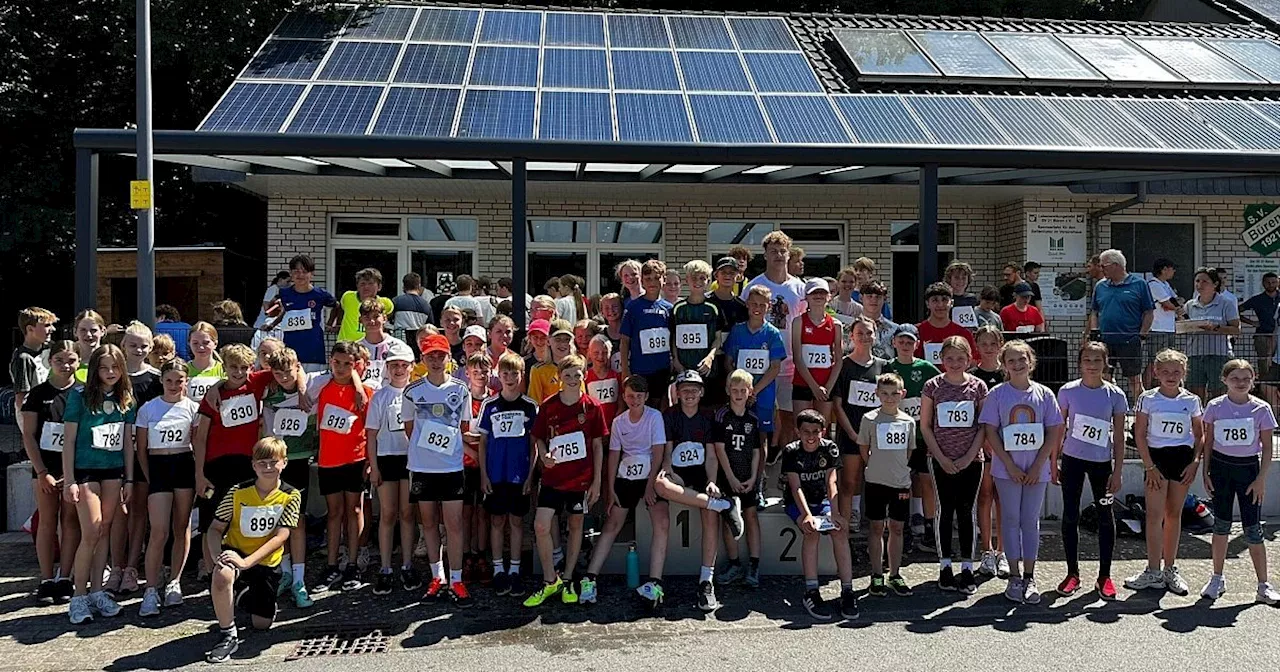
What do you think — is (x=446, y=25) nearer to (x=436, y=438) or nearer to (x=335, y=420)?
(x=335, y=420)

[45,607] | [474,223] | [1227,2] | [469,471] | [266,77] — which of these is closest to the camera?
[45,607]

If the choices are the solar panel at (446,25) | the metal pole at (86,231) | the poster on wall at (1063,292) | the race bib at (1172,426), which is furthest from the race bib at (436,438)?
the poster on wall at (1063,292)

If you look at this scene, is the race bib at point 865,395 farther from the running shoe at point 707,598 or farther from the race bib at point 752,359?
the running shoe at point 707,598

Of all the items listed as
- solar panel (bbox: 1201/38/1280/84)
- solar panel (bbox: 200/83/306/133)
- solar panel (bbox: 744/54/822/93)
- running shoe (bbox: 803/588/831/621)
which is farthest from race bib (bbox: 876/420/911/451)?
solar panel (bbox: 1201/38/1280/84)

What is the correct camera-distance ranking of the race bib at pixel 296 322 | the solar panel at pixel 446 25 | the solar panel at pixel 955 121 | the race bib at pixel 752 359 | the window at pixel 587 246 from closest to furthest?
1. the race bib at pixel 752 359
2. the race bib at pixel 296 322
3. the solar panel at pixel 955 121
4. the solar panel at pixel 446 25
5. the window at pixel 587 246

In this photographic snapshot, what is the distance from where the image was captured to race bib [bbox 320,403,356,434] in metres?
6.95

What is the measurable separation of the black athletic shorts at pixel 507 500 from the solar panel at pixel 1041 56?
897 centimetres

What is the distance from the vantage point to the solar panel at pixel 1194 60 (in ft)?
42.4

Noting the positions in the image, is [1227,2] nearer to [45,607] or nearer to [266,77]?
[266,77]

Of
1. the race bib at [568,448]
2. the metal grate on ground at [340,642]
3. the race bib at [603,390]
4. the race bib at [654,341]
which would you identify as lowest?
the metal grate on ground at [340,642]

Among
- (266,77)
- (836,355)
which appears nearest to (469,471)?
(836,355)

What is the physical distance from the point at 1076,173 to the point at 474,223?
7986 millimetres

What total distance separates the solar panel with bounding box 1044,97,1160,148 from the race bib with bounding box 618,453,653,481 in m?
5.69

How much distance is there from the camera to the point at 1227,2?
63.2ft
